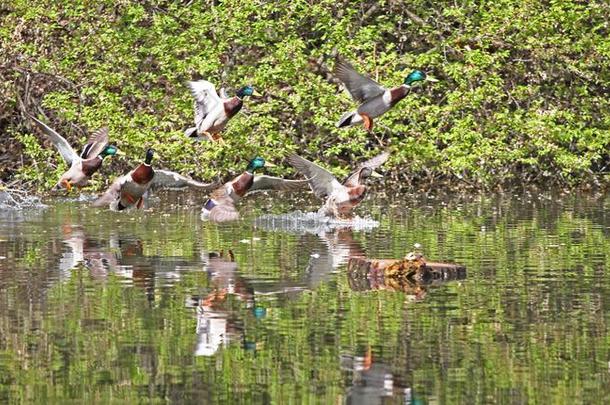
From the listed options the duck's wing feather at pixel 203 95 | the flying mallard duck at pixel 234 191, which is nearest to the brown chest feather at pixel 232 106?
the duck's wing feather at pixel 203 95

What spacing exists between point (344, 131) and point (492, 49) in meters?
3.03

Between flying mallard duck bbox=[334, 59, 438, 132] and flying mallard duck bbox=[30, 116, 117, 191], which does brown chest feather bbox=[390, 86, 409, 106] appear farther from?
flying mallard duck bbox=[30, 116, 117, 191]

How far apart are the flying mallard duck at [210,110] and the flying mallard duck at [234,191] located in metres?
0.54

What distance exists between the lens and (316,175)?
17.8 metres

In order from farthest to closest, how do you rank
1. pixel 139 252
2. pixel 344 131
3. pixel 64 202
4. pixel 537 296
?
1. pixel 344 131
2. pixel 64 202
3. pixel 139 252
4. pixel 537 296

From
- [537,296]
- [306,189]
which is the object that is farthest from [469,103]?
[537,296]

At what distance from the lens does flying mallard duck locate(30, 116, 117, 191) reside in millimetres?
18328

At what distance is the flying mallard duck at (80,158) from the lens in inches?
722

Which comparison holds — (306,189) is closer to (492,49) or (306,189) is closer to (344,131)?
(344,131)

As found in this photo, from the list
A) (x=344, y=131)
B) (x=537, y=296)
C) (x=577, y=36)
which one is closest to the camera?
(x=537, y=296)

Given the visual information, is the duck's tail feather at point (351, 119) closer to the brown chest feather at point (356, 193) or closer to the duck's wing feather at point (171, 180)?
the brown chest feather at point (356, 193)

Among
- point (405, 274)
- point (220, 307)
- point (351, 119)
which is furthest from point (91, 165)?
point (220, 307)

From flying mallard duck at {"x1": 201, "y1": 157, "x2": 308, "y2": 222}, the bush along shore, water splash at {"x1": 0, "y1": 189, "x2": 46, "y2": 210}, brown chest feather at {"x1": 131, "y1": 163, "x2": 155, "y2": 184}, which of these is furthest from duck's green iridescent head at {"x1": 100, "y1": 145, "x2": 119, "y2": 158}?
the bush along shore

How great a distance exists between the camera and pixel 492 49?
23.4 metres
